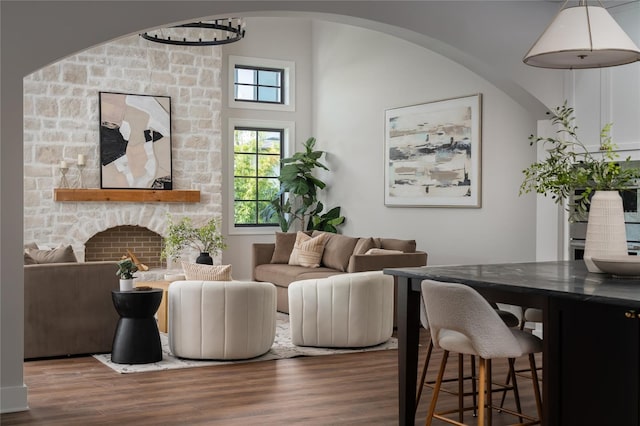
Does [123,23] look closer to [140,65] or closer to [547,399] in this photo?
[547,399]

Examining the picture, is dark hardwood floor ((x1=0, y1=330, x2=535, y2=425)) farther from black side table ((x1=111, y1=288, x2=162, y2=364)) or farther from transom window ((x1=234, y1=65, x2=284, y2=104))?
transom window ((x1=234, y1=65, x2=284, y2=104))

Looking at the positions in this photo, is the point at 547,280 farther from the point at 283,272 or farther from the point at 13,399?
the point at 283,272

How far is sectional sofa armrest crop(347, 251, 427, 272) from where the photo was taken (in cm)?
797

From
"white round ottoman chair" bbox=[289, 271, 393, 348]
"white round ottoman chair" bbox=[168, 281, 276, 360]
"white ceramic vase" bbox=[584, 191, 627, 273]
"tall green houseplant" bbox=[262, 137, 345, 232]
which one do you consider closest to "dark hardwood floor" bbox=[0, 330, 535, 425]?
"white round ottoman chair" bbox=[168, 281, 276, 360]

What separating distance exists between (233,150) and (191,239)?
1.75 meters

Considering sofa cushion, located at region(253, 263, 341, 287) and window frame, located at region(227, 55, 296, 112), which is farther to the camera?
window frame, located at region(227, 55, 296, 112)

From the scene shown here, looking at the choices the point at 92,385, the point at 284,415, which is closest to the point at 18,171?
the point at 92,385

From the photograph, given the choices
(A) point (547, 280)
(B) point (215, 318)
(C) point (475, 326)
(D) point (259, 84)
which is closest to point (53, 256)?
(B) point (215, 318)

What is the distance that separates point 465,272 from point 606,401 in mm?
1064

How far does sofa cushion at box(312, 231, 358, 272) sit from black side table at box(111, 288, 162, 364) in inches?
121

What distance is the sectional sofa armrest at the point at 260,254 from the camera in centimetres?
1011

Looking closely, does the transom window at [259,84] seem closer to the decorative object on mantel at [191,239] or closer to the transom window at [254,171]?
the transom window at [254,171]

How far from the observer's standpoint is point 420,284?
4.25 metres

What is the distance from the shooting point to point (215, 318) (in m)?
6.41
